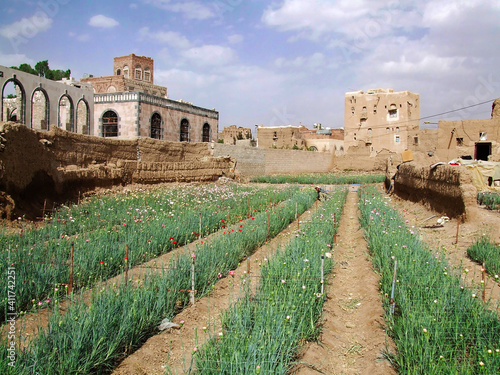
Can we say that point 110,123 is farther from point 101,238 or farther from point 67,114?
point 101,238

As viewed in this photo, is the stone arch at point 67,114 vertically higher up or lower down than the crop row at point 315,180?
higher up

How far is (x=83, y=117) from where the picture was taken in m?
21.6

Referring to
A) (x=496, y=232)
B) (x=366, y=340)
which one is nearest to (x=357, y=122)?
(x=496, y=232)

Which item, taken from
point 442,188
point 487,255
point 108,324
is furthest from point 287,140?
point 108,324

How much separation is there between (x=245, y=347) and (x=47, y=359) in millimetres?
1476

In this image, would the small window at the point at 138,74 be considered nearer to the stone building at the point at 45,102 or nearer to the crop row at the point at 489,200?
the stone building at the point at 45,102

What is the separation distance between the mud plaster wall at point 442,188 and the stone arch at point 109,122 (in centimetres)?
1551

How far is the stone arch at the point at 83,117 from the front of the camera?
2108cm

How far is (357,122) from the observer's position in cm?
4231

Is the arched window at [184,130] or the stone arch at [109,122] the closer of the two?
the stone arch at [109,122]

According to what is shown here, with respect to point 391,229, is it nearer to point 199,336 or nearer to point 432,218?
point 432,218

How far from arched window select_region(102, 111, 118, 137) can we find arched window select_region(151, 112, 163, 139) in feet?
6.57

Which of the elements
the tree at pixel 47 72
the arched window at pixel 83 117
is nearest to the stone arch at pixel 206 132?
the arched window at pixel 83 117

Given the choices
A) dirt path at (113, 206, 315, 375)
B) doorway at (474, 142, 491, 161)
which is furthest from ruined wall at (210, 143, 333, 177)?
dirt path at (113, 206, 315, 375)
